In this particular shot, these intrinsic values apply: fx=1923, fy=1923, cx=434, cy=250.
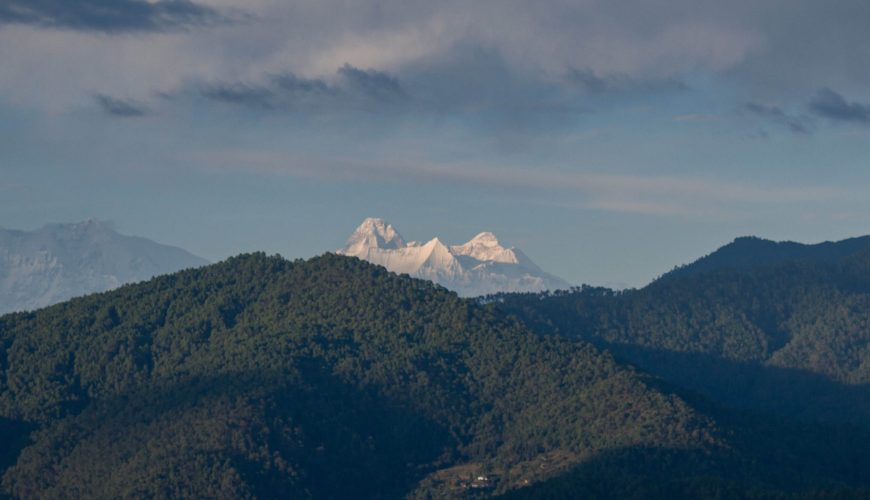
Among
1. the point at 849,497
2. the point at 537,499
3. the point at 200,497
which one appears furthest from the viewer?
the point at 200,497

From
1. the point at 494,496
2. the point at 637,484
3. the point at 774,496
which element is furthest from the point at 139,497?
the point at 774,496

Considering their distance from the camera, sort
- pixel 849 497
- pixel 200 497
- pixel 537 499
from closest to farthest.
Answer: pixel 849 497, pixel 537 499, pixel 200 497

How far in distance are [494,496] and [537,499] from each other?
29.6 feet

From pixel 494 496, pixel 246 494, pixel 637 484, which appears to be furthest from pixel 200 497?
pixel 637 484

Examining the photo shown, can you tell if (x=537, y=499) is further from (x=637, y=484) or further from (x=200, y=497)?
(x=200, y=497)

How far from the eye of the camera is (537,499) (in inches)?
7219

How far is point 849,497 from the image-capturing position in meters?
171

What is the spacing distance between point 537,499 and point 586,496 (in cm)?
485

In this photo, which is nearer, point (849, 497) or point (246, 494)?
point (849, 497)

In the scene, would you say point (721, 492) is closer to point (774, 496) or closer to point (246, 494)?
point (774, 496)

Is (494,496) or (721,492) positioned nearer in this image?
(721,492)

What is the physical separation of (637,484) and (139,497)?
53337 millimetres

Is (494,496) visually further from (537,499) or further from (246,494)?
(246,494)

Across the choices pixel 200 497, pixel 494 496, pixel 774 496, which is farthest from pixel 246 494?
pixel 774 496
